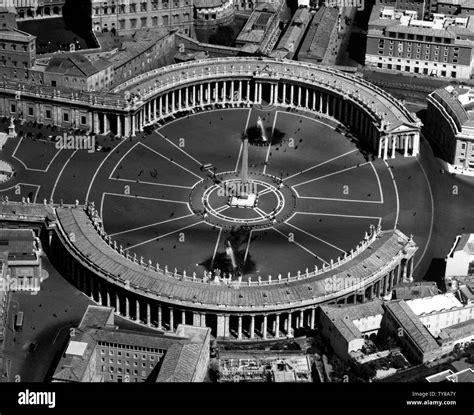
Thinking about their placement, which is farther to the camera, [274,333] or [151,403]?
[274,333]

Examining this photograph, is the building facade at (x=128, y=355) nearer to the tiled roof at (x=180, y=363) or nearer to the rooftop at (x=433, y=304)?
the tiled roof at (x=180, y=363)

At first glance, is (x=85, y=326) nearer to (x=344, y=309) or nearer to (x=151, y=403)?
(x=344, y=309)

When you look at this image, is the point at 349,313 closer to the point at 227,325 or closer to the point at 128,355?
the point at 227,325

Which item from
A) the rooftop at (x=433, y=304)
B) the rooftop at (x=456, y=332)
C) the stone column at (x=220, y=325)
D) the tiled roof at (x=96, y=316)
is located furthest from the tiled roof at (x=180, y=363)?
the rooftop at (x=456, y=332)

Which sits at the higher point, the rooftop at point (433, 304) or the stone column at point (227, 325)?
the rooftop at point (433, 304)

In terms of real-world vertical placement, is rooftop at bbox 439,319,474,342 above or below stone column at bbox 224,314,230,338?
above

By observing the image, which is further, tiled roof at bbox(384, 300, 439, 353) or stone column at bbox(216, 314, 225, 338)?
stone column at bbox(216, 314, 225, 338)

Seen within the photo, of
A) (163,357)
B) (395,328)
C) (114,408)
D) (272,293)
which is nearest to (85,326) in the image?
(163,357)

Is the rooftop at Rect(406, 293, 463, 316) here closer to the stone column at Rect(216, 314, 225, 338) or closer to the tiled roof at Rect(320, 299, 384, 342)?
the tiled roof at Rect(320, 299, 384, 342)

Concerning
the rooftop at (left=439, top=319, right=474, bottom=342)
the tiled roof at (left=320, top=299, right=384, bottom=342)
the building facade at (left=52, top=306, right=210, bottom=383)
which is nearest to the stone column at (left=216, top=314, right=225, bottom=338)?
the building facade at (left=52, top=306, right=210, bottom=383)

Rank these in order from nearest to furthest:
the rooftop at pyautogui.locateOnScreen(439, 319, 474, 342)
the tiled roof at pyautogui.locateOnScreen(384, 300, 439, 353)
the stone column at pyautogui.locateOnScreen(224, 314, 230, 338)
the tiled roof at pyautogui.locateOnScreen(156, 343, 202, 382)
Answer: the tiled roof at pyautogui.locateOnScreen(156, 343, 202, 382)
the tiled roof at pyautogui.locateOnScreen(384, 300, 439, 353)
the rooftop at pyautogui.locateOnScreen(439, 319, 474, 342)
the stone column at pyautogui.locateOnScreen(224, 314, 230, 338)

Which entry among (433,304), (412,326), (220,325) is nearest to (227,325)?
(220,325)
